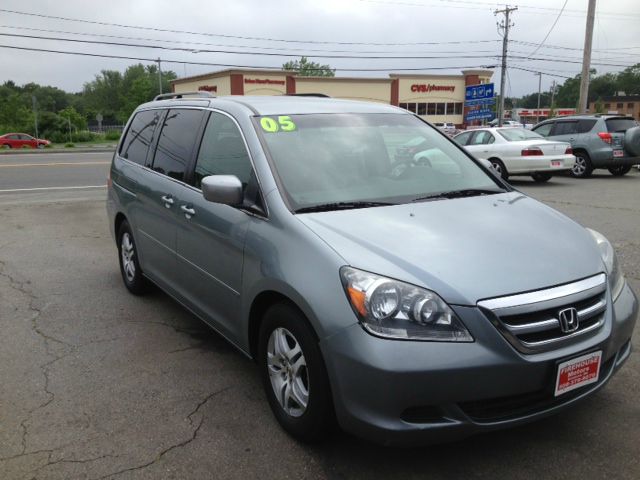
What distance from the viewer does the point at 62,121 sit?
70.0m

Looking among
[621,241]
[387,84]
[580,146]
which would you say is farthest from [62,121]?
[621,241]

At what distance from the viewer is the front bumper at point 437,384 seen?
7.59 feet

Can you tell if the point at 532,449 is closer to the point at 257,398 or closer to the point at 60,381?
the point at 257,398

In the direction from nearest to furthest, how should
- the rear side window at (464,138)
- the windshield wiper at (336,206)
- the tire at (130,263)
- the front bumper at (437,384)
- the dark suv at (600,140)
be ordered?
the front bumper at (437,384) → the windshield wiper at (336,206) → the tire at (130,263) → the dark suv at (600,140) → the rear side window at (464,138)

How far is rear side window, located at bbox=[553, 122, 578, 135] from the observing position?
15.9m

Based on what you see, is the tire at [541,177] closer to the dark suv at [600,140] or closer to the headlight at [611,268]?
the dark suv at [600,140]

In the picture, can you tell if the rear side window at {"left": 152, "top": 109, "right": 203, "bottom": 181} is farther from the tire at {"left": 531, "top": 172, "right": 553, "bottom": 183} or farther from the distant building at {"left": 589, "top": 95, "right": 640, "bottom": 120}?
the distant building at {"left": 589, "top": 95, "right": 640, "bottom": 120}

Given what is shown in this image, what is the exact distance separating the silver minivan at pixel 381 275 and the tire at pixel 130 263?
1.13m

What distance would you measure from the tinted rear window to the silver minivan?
13.4 m

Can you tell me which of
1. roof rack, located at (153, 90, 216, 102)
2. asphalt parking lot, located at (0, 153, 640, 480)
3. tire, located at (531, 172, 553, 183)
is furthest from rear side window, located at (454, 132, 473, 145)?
roof rack, located at (153, 90, 216, 102)

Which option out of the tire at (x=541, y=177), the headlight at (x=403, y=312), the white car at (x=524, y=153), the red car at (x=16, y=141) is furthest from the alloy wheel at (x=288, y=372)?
the red car at (x=16, y=141)

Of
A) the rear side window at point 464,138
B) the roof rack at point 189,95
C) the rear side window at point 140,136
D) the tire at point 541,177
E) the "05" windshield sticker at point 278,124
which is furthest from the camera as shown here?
the rear side window at point 464,138

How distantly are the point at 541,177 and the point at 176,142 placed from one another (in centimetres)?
1270

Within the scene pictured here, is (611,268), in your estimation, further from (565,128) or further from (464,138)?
(565,128)
